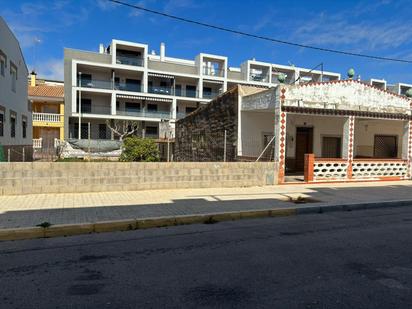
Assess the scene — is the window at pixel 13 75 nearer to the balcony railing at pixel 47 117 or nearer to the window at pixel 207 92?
the balcony railing at pixel 47 117

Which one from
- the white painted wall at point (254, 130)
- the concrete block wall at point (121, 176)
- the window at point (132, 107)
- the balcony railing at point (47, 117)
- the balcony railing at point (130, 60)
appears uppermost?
the balcony railing at point (130, 60)

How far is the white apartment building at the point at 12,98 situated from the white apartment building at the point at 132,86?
18.7 m

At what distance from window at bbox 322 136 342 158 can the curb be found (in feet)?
29.0

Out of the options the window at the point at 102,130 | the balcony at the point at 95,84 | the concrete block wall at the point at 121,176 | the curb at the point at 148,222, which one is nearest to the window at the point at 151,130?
the window at the point at 102,130

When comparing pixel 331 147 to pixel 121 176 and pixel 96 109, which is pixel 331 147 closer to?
pixel 121 176

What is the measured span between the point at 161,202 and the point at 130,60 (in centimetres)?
4285

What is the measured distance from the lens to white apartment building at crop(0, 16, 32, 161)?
61.4 feet

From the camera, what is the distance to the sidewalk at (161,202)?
754cm

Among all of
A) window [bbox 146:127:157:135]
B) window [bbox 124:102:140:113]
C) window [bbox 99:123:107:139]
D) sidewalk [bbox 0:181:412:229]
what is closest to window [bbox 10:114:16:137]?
sidewalk [bbox 0:181:412:229]

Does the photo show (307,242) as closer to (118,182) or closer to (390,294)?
(390,294)

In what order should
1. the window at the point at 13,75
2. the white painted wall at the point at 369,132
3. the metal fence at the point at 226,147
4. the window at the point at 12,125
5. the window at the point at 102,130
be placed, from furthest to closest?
the window at the point at 102,130, the window at the point at 13,75, the window at the point at 12,125, the white painted wall at the point at 369,132, the metal fence at the point at 226,147

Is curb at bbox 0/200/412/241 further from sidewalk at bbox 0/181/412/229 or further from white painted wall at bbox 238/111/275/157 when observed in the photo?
white painted wall at bbox 238/111/275/157

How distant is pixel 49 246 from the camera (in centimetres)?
595

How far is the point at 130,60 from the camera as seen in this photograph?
4872cm
